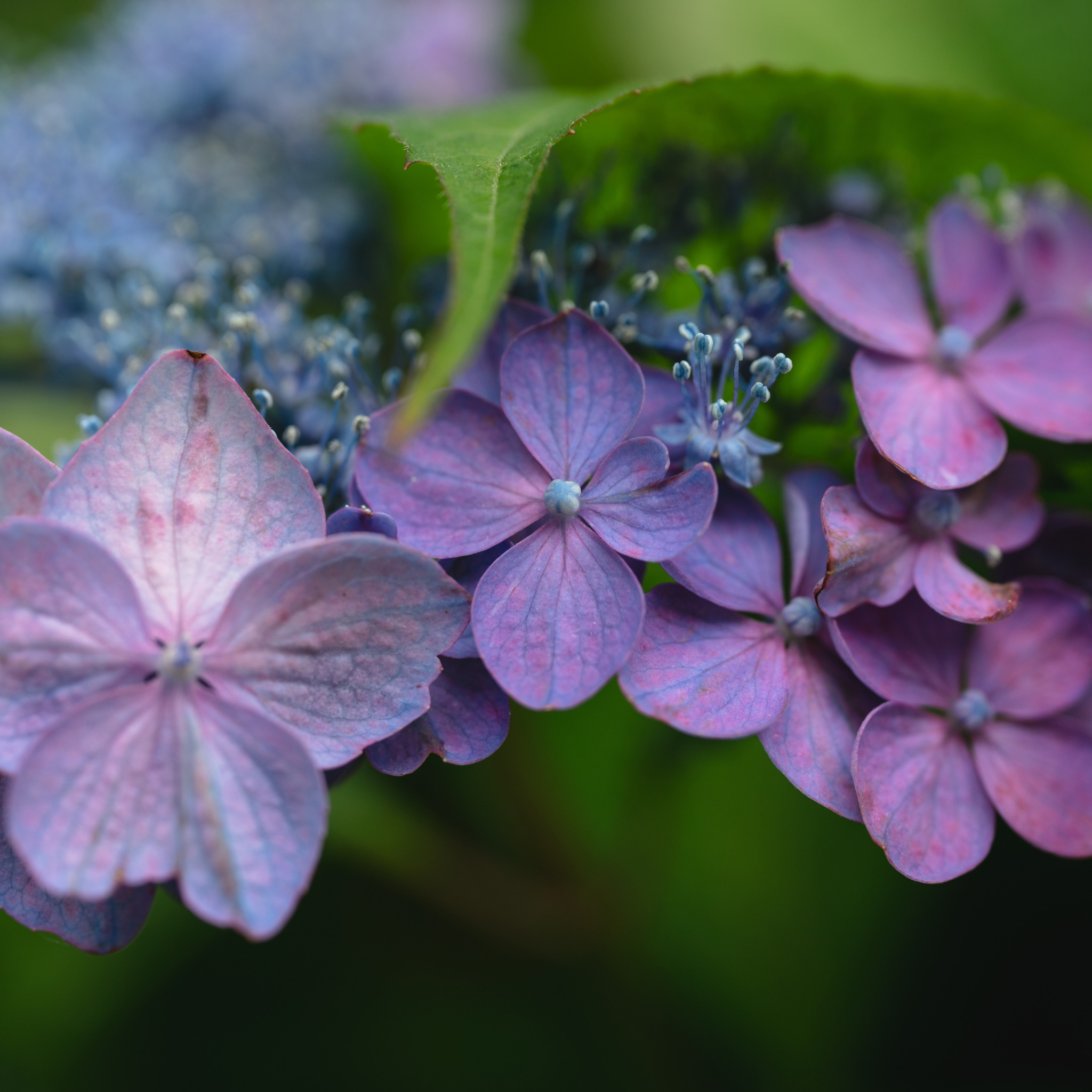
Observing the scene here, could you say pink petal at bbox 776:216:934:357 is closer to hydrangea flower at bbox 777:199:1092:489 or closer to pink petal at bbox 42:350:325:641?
hydrangea flower at bbox 777:199:1092:489

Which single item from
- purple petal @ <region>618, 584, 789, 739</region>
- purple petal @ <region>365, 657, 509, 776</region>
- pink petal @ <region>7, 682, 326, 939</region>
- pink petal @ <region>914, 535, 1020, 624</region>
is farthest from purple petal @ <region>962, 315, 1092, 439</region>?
pink petal @ <region>7, 682, 326, 939</region>

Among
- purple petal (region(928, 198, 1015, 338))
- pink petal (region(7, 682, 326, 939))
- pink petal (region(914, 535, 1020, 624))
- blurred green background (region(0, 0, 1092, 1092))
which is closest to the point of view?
pink petal (region(7, 682, 326, 939))

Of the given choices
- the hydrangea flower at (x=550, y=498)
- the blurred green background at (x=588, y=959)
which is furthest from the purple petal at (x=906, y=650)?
the blurred green background at (x=588, y=959)

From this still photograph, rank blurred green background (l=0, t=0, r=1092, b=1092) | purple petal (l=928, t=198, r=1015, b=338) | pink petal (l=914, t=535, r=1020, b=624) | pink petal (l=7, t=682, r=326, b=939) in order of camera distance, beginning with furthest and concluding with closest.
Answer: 1. blurred green background (l=0, t=0, r=1092, b=1092)
2. purple petal (l=928, t=198, r=1015, b=338)
3. pink petal (l=914, t=535, r=1020, b=624)
4. pink petal (l=7, t=682, r=326, b=939)

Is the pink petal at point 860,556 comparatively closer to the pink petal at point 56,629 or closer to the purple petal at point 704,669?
the purple petal at point 704,669

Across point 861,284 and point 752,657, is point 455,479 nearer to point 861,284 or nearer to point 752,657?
point 752,657
